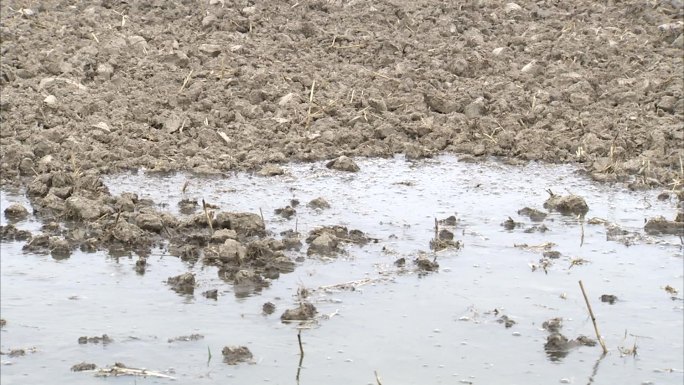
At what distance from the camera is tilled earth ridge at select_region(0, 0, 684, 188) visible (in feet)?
30.2

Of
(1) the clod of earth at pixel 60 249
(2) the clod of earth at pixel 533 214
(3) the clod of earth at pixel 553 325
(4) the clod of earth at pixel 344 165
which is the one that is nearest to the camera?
(3) the clod of earth at pixel 553 325

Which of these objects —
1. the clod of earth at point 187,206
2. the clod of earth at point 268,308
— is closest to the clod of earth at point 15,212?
the clod of earth at point 187,206

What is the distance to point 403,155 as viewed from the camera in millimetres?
9453

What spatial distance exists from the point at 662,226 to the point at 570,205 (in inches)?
24.9

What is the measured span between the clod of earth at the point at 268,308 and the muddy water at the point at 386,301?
0.10ft

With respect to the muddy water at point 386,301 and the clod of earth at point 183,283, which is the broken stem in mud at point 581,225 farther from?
the clod of earth at point 183,283

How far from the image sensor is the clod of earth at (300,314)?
608 cm

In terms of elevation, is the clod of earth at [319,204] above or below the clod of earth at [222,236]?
above

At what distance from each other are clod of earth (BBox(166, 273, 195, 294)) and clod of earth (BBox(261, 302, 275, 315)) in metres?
0.47

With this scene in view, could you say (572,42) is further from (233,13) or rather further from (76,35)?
(76,35)

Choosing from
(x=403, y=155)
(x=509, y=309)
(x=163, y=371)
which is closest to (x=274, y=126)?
(x=403, y=155)

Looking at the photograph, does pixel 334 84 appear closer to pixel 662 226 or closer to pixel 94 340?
pixel 662 226

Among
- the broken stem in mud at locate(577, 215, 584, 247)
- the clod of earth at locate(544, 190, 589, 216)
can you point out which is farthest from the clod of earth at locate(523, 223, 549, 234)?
the clod of earth at locate(544, 190, 589, 216)

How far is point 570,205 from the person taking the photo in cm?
815
